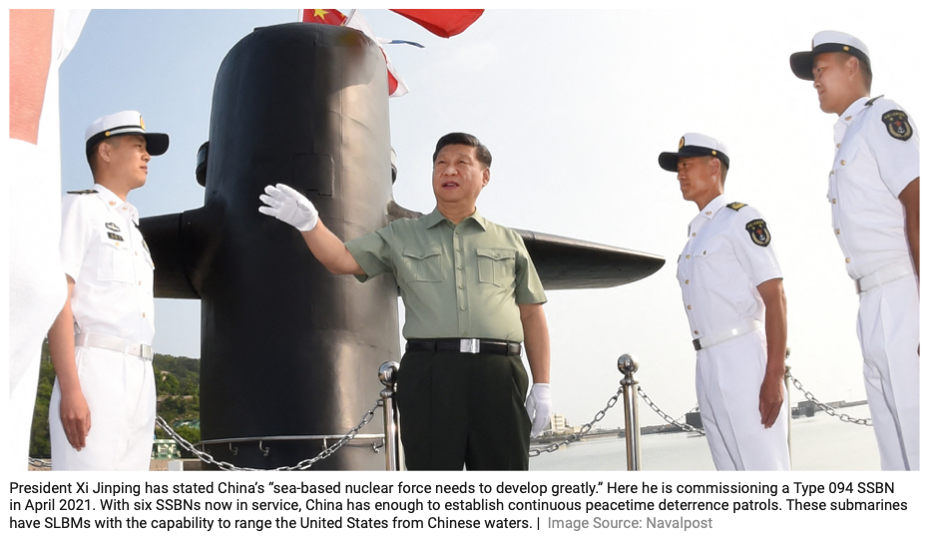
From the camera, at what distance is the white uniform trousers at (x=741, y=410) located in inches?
142

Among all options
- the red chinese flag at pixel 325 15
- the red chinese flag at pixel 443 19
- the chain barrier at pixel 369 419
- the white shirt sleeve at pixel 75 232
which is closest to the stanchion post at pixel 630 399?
the chain barrier at pixel 369 419

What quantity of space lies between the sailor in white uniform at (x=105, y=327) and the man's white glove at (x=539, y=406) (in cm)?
178

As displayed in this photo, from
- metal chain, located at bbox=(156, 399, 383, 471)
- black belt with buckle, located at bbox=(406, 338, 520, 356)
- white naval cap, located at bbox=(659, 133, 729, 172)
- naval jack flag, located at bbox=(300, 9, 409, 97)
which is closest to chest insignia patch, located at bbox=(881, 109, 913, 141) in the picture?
white naval cap, located at bbox=(659, 133, 729, 172)

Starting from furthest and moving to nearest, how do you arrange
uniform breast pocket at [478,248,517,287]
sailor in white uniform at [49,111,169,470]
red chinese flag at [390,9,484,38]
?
red chinese flag at [390,9,484,38], uniform breast pocket at [478,248,517,287], sailor in white uniform at [49,111,169,470]

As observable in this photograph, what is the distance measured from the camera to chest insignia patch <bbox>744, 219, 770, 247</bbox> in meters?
3.73

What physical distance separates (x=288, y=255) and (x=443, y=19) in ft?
12.5

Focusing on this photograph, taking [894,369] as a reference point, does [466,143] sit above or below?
above

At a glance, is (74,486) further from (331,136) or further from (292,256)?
(331,136)

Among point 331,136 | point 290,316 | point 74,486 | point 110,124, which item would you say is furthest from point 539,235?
point 74,486

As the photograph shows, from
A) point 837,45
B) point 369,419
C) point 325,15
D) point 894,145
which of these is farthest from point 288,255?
point 325,15

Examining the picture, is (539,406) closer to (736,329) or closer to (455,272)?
(455,272)

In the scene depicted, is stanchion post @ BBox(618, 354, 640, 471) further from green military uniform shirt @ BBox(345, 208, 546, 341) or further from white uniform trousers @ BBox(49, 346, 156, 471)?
white uniform trousers @ BBox(49, 346, 156, 471)

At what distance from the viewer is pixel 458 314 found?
12.1 feet

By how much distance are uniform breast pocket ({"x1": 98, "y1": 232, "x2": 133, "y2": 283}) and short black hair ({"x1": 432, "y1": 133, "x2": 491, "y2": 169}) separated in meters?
1.53
